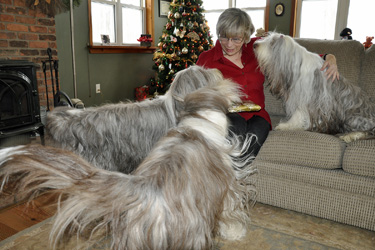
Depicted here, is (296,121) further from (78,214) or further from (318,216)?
(78,214)

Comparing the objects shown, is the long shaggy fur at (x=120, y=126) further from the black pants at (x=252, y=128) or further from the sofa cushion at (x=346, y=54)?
the sofa cushion at (x=346, y=54)

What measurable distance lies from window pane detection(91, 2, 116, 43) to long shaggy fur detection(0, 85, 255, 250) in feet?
15.9

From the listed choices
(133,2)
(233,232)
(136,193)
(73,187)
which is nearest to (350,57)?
(233,232)

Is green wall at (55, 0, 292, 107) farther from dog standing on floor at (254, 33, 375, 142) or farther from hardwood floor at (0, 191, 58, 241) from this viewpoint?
dog standing on floor at (254, 33, 375, 142)

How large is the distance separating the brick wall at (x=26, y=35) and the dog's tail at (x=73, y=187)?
316 centimetres

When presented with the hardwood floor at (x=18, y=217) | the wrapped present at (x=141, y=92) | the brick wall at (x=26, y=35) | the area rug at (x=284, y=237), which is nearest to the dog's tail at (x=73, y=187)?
the area rug at (x=284, y=237)

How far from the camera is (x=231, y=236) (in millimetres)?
1802

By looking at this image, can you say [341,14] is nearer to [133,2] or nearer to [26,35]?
[133,2]

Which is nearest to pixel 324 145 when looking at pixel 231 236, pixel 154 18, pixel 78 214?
pixel 231 236

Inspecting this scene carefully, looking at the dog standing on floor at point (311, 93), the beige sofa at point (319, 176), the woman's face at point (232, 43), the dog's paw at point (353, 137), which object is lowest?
the beige sofa at point (319, 176)

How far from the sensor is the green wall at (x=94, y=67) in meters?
4.68

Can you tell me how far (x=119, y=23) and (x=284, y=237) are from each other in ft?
16.8

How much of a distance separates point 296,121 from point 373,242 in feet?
3.08

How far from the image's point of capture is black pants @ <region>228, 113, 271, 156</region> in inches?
80.7
